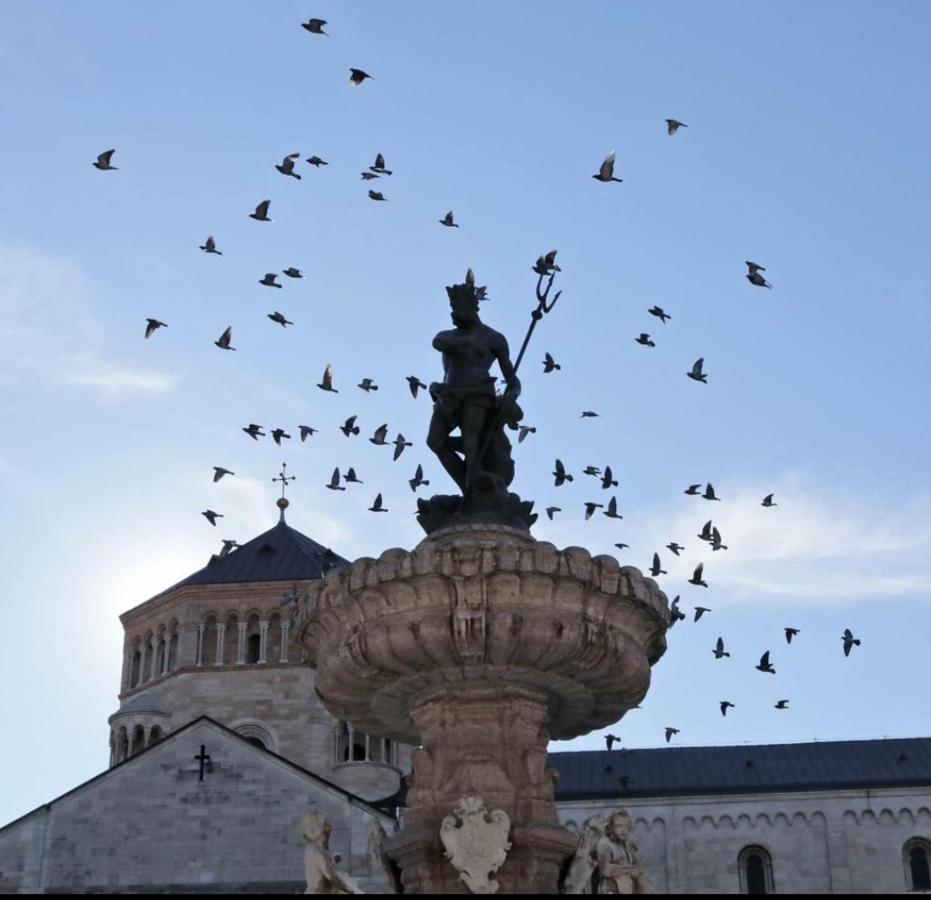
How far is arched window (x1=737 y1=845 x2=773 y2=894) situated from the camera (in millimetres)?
42531

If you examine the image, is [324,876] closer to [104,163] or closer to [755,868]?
[104,163]

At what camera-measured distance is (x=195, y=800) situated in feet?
Answer: 108

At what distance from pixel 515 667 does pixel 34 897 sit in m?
3.34

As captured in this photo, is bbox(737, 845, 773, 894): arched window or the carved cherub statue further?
bbox(737, 845, 773, 894): arched window

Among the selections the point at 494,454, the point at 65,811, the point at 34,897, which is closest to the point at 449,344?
the point at 494,454

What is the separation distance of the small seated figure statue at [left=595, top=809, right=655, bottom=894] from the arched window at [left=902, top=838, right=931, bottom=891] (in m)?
34.7

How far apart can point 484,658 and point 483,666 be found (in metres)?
0.13

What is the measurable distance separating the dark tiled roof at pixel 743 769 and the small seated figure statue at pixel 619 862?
3300 cm

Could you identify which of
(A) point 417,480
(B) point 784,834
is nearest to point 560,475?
(A) point 417,480

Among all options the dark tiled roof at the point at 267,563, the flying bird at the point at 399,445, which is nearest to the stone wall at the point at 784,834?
the dark tiled roof at the point at 267,563

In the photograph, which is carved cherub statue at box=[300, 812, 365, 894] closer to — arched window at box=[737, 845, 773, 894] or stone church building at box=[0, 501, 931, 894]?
stone church building at box=[0, 501, 931, 894]

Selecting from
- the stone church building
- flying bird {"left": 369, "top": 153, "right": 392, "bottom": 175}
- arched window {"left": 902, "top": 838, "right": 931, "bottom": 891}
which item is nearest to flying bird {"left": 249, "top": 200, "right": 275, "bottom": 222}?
flying bird {"left": 369, "top": 153, "right": 392, "bottom": 175}

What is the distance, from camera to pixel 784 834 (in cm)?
4259

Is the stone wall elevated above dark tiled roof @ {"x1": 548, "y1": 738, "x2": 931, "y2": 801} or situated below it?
below
